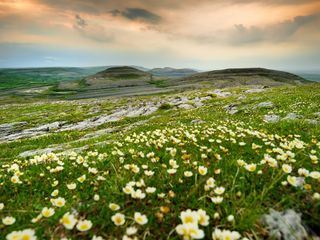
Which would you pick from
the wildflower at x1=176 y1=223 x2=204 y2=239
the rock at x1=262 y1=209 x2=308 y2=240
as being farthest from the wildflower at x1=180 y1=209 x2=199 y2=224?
the rock at x1=262 y1=209 x2=308 y2=240

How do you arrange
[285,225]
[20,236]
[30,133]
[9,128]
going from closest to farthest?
[20,236] → [285,225] → [30,133] → [9,128]

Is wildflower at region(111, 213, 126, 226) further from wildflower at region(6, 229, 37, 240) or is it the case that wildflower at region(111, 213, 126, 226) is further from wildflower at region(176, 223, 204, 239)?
wildflower at region(6, 229, 37, 240)

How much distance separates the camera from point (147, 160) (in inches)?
265

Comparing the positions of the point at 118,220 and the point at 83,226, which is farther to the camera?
the point at 118,220

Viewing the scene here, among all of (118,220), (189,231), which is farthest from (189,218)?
(118,220)

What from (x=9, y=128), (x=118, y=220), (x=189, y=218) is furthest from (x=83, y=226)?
(x=9, y=128)

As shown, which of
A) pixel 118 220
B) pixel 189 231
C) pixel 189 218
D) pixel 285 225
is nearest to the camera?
pixel 189 231

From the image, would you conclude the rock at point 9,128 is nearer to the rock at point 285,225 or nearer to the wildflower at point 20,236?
the wildflower at point 20,236

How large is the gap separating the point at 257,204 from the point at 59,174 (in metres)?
4.65

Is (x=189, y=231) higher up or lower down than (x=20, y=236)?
higher up

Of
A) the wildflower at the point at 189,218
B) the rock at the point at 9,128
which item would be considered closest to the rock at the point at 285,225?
the wildflower at the point at 189,218

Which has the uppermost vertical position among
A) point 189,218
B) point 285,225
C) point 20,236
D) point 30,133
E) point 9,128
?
point 189,218

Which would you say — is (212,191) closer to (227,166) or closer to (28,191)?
(227,166)

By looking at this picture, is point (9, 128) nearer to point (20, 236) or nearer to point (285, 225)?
point (20, 236)
